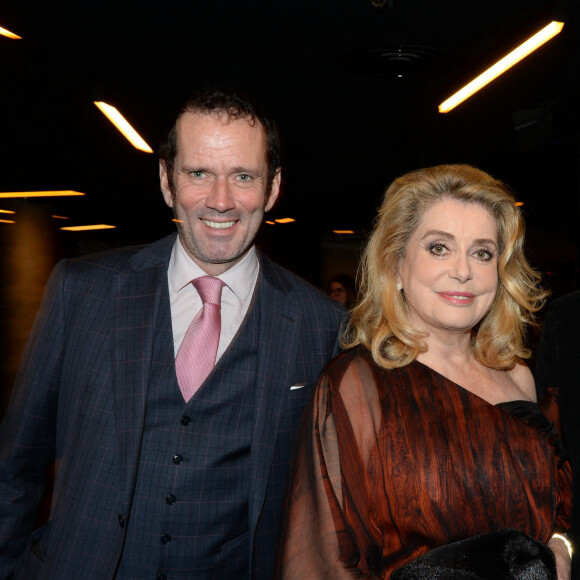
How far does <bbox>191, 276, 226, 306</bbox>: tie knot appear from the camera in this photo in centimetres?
163

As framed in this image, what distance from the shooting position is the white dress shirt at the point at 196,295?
5.36ft

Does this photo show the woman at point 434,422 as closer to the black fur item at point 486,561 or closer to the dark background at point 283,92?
the black fur item at point 486,561

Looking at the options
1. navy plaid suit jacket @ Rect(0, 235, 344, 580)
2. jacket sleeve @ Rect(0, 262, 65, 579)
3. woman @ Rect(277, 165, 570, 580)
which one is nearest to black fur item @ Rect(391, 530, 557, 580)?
woman @ Rect(277, 165, 570, 580)

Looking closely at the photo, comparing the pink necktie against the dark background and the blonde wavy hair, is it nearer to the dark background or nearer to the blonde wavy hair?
the blonde wavy hair

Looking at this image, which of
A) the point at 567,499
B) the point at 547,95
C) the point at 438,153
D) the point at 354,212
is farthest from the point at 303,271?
the point at 567,499

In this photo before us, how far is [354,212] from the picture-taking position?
36.0ft

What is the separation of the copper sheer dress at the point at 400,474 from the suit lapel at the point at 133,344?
411mm

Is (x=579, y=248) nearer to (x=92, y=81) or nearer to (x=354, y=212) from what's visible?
(x=92, y=81)

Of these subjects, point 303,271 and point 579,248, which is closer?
point 579,248

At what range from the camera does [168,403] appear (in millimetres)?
1520

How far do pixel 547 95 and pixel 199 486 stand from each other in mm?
5851

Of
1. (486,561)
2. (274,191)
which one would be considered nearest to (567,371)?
(486,561)

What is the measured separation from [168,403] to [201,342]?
186 mm

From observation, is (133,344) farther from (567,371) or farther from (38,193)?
(38,193)
